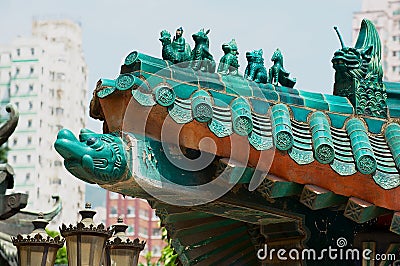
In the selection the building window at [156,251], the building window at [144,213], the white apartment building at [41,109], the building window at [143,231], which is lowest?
the building window at [156,251]

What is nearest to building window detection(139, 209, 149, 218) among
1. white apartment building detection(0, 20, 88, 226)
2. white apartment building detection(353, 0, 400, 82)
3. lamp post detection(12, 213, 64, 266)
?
white apartment building detection(0, 20, 88, 226)

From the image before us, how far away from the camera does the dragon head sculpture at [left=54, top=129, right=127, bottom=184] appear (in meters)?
7.10

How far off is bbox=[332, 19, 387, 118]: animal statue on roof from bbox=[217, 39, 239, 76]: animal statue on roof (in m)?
0.92

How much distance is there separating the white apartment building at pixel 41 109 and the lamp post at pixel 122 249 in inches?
1720

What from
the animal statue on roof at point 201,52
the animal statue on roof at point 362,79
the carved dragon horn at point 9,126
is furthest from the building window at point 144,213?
the animal statue on roof at point 201,52

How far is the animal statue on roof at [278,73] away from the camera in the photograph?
8711 mm

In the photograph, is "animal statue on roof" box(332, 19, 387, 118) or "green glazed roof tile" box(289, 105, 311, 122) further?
"animal statue on roof" box(332, 19, 387, 118)

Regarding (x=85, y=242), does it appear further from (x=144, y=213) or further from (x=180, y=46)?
(x=144, y=213)

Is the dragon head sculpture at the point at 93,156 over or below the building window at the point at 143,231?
over

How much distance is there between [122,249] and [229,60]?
1897 mm

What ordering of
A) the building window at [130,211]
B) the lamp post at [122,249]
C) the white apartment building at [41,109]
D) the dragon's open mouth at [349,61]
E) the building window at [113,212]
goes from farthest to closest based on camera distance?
the building window at [130,211]
the building window at [113,212]
the white apartment building at [41,109]
the lamp post at [122,249]
the dragon's open mouth at [349,61]

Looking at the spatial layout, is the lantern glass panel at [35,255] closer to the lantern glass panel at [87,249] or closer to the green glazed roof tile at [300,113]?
the lantern glass panel at [87,249]

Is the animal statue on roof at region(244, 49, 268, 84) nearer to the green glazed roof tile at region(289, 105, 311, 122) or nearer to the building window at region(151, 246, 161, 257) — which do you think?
the green glazed roof tile at region(289, 105, 311, 122)

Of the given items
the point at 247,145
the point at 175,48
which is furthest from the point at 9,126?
the point at 247,145
